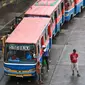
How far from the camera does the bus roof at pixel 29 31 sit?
2022 cm

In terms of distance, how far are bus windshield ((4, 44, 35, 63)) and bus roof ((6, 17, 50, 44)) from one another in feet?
0.83

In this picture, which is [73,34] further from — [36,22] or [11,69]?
[11,69]

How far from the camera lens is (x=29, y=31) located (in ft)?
70.1

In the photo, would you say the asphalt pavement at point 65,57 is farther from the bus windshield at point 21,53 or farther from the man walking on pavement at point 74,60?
the bus windshield at point 21,53

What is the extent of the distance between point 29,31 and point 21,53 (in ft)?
6.07

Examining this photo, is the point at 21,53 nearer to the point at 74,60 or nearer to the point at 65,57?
the point at 74,60

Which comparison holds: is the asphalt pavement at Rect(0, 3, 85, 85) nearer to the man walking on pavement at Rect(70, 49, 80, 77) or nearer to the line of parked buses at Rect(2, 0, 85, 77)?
the man walking on pavement at Rect(70, 49, 80, 77)

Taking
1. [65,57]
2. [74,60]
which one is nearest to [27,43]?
[74,60]

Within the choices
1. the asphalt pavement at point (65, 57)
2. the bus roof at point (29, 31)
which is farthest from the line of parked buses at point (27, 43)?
the asphalt pavement at point (65, 57)

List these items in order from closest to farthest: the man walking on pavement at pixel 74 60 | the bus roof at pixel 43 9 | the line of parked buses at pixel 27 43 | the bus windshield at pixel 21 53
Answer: the line of parked buses at pixel 27 43 < the bus windshield at pixel 21 53 < the man walking on pavement at pixel 74 60 < the bus roof at pixel 43 9

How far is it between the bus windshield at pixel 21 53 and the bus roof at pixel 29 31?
254 millimetres

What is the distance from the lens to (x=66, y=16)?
107 ft

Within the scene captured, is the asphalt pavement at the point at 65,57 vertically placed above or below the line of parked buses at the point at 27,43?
below

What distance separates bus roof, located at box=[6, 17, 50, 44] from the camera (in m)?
20.2
